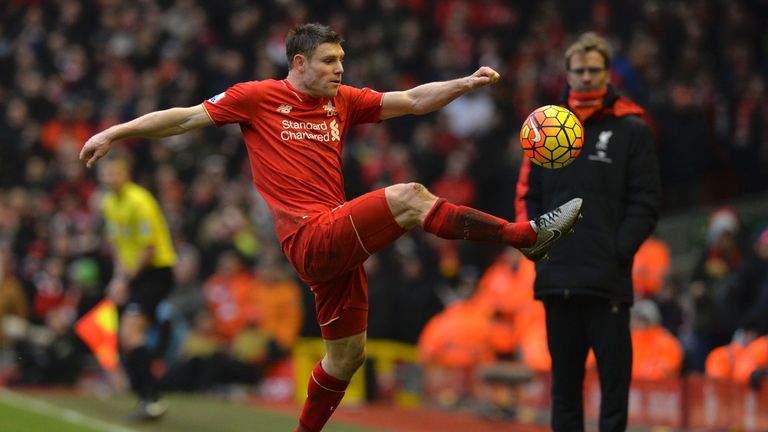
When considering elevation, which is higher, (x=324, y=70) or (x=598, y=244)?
(x=324, y=70)

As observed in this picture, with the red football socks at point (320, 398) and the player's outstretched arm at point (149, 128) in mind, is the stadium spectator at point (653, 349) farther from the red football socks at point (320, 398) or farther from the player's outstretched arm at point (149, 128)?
the player's outstretched arm at point (149, 128)

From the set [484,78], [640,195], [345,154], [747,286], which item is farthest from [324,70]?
[345,154]

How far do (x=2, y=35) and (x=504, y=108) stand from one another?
887 cm

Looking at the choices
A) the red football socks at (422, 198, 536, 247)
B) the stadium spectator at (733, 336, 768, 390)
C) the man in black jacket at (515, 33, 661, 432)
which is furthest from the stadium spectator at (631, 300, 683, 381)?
the red football socks at (422, 198, 536, 247)

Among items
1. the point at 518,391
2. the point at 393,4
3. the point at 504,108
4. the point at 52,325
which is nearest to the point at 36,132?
the point at 52,325

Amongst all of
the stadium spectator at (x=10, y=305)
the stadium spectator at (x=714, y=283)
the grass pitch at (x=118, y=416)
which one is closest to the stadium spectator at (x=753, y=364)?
the stadium spectator at (x=714, y=283)

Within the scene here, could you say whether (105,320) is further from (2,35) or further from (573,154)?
(2,35)

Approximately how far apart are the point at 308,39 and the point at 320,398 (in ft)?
7.03

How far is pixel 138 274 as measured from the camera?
12.0 metres

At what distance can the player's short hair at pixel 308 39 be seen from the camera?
760 centimetres

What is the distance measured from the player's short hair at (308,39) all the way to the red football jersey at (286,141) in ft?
0.72

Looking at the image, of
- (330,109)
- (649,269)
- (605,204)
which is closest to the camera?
(330,109)

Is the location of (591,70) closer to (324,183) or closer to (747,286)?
(324,183)

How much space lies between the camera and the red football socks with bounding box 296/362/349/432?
796cm
